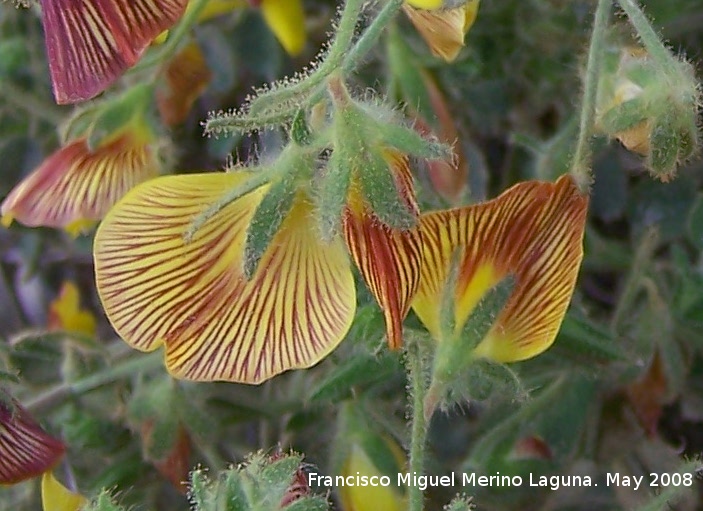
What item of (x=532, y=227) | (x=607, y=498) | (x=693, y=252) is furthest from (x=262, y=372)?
(x=693, y=252)

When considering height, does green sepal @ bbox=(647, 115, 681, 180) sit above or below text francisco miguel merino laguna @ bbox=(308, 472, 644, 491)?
above

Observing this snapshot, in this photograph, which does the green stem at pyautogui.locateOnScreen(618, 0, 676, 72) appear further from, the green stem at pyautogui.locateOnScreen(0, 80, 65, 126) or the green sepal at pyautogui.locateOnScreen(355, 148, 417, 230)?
the green stem at pyautogui.locateOnScreen(0, 80, 65, 126)

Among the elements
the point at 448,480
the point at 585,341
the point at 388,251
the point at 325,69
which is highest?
the point at 325,69

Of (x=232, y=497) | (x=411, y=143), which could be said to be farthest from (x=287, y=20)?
(x=232, y=497)

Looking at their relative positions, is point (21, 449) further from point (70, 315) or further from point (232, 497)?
point (70, 315)

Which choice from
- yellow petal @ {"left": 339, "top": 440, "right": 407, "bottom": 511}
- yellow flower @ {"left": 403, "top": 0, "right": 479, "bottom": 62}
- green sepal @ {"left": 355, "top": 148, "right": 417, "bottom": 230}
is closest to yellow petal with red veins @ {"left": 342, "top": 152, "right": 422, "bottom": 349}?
green sepal @ {"left": 355, "top": 148, "right": 417, "bottom": 230}

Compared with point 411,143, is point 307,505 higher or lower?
lower
